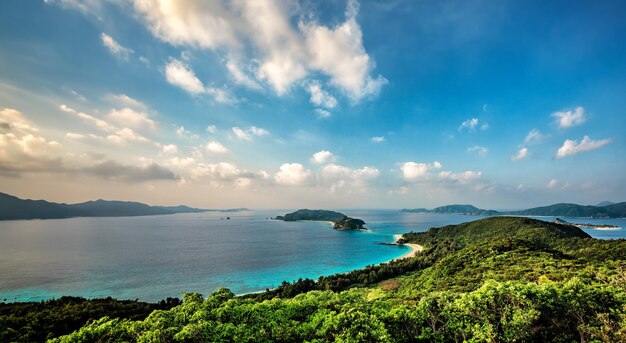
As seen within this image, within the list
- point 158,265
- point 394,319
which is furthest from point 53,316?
point 158,265

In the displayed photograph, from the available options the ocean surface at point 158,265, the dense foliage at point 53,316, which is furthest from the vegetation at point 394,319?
the ocean surface at point 158,265

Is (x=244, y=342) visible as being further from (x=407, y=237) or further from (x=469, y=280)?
(x=407, y=237)

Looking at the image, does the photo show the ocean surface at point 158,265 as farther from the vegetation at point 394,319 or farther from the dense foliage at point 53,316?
the vegetation at point 394,319

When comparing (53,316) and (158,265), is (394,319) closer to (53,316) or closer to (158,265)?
(53,316)

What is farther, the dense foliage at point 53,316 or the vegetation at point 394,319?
the dense foliage at point 53,316

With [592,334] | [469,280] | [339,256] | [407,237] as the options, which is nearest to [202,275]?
[339,256]

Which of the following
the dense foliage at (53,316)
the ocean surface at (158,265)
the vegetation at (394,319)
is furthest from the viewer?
the ocean surface at (158,265)

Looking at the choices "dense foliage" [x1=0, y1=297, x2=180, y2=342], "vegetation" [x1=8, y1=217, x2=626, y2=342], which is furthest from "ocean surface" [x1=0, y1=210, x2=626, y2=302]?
"vegetation" [x1=8, y1=217, x2=626, y2=342]

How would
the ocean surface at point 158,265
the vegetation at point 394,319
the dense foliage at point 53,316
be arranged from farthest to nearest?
the ocean surface at point 158,265 → the dense foliage at point 53,316 → the vegetation at point 394,319
